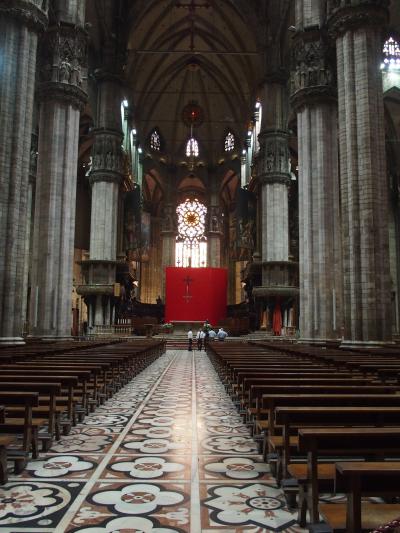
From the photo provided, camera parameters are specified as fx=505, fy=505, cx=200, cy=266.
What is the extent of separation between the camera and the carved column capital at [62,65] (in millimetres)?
20266

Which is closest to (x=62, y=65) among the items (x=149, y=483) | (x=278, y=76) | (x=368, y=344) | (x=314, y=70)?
(x=314, y=70)

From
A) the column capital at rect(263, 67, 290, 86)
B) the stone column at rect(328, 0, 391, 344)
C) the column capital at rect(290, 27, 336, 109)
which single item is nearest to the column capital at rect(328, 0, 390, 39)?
the stone column at rect(328, 0, 391, 344)

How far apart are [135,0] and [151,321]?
23.7m

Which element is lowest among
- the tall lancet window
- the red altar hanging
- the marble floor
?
the marble floor

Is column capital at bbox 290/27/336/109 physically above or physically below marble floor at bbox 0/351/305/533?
above

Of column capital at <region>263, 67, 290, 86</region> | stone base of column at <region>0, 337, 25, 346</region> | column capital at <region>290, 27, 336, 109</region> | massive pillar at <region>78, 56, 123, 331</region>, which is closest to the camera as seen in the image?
stone base of column at <region>0, 337, 25, 346</region>

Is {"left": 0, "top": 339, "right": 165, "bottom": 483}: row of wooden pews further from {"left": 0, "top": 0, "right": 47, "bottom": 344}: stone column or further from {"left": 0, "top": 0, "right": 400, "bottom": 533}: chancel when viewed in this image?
{"left": 0, "top": 0, "right": 47, "bottom": 344}: stone column

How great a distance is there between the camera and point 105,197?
107ft

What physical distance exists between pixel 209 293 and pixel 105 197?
15222 millimetres

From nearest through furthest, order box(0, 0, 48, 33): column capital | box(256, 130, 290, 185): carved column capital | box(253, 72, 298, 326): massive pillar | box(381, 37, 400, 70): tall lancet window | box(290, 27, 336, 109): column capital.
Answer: box(0, 0, 48, 33): column capital, box(290, 27, 336, 109): column capital, box(381, 37, 400, 70): tall lancet window, box(253, 72, 298, 326): massive pillar, box(256, 130, 290, 185): carved column capital

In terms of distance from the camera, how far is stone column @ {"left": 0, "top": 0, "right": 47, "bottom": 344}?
14.5m

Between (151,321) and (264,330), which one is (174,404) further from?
(151,321)

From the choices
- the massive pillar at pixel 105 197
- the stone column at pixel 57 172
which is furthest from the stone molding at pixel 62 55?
the massive pillar at pixel 105 197

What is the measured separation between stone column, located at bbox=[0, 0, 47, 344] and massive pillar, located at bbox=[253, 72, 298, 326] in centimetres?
1906
